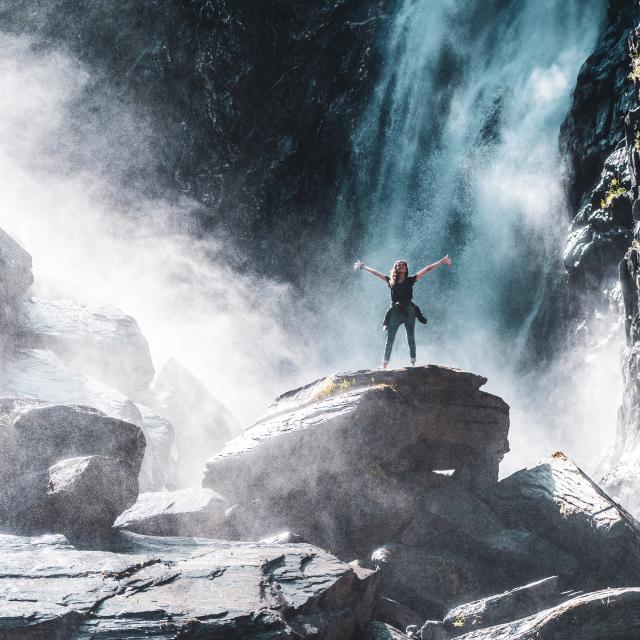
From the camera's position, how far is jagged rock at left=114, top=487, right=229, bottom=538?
9070mm

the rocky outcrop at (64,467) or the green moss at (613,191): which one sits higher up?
the green moss at (613,191)

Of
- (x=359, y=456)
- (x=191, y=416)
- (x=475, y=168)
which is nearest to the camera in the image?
(x=359, y=456)

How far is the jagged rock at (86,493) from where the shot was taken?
23.2ft

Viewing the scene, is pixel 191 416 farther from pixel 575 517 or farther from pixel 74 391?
pixel 575 517

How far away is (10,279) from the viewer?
Answer: 16312 millimetres

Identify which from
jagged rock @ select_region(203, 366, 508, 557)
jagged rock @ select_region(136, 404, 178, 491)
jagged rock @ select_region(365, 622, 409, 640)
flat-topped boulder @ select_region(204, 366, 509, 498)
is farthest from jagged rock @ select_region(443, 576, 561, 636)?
jagged rock @ select_region(136, 404, 178, 491)

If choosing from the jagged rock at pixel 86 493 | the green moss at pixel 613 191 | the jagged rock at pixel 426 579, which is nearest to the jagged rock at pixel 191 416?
the jagged rock at pixel 426 579

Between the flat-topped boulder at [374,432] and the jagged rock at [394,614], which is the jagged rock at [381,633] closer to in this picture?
the jagged rock at [394,614]

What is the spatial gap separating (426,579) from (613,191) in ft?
41.6

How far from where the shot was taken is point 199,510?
9477 millimetres

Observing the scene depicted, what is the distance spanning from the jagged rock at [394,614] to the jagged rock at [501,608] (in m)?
0.49


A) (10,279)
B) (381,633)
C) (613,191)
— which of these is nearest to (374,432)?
(381,633)

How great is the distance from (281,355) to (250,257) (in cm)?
573

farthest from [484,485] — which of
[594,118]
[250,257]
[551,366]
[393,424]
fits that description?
[250,257]
